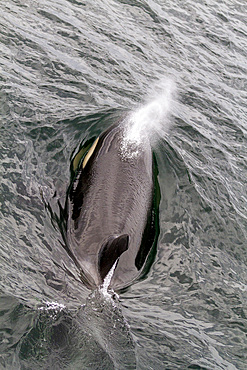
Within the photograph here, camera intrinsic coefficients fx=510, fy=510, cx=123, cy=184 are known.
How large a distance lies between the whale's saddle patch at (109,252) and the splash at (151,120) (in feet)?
6.66

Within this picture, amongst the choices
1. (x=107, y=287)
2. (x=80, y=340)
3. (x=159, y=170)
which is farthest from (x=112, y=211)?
(x=159, y=170)

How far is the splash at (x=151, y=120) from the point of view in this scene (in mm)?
8000

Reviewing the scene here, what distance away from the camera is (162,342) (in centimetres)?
541

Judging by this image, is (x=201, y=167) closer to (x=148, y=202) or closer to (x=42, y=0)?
(x=148, y=202)

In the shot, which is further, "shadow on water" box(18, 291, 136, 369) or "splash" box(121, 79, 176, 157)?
"splash" box(121, 79, 176, 157)

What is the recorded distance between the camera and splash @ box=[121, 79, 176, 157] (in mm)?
8000

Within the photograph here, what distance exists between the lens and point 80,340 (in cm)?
500

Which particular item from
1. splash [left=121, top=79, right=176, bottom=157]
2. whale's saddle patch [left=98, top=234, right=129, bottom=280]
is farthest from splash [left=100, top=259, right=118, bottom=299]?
splash [left=121, top=79, right=176, bottom=157]

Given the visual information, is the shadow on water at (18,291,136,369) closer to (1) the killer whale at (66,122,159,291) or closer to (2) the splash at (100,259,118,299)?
(2) the splash at (100,259,118,299)

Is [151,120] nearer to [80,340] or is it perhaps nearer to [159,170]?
[159,170]

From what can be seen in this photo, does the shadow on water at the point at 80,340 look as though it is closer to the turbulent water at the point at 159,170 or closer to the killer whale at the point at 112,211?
the turbulent water at the point at 159,170

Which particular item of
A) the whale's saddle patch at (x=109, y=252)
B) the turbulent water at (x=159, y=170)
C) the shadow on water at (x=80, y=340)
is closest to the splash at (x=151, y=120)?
the turbulent water at (x=159, y=170)

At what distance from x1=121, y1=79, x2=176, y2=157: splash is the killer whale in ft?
0.30

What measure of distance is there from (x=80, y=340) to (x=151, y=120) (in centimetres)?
526
